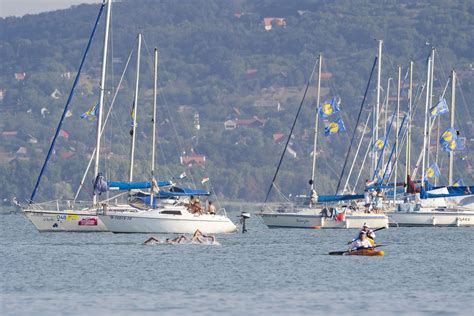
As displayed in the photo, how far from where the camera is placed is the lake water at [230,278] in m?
58.5

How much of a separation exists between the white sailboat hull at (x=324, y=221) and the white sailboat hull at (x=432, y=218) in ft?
23.9

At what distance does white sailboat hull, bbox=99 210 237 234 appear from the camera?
9556cm

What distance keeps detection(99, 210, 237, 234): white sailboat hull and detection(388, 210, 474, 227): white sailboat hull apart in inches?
884

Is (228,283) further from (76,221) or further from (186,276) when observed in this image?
(76,221)

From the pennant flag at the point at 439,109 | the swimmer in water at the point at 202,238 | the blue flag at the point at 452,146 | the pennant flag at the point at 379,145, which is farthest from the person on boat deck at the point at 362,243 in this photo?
the pennant flag at the point at 379,145

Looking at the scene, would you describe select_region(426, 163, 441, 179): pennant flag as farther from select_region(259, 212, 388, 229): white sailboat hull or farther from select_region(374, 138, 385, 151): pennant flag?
select_region(259, 212, 388, 229): white sailboat hull

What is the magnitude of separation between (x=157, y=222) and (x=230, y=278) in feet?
89.0

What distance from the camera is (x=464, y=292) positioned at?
6331 cm

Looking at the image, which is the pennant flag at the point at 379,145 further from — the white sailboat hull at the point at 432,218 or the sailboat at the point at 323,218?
the sailboat at the point at 323,218

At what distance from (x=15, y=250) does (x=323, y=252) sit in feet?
49.9

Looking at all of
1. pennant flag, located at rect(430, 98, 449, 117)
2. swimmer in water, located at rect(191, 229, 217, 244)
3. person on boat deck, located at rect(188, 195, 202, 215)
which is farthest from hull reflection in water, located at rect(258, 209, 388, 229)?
pennant flag, located at rect(430, 98, 449, 117)

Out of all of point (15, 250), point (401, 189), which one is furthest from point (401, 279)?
point (401, 189)

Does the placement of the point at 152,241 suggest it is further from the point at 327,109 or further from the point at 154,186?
the point at 327,109

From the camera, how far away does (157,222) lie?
95.6 m
